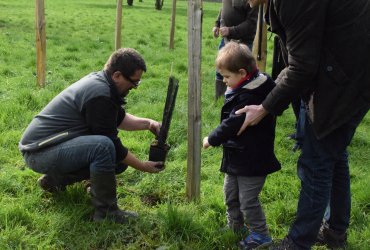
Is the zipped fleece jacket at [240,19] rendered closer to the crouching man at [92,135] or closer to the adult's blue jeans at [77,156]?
the crouching man at [92,135]

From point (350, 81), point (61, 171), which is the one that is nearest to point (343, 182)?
point (350, 81)

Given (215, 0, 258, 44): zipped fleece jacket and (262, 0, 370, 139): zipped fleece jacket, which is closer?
(262, 0, 370, 139): zipped fleece jacket

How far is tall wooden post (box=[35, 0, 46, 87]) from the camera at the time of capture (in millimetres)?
6910

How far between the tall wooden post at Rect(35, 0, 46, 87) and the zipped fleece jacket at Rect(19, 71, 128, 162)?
12.4 feet

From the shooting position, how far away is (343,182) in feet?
10.1

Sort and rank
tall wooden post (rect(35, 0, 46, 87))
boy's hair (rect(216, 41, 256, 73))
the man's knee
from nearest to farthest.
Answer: boy's hair (rect(216, 41, 256, 73))
the man's knee
tall wooden post (rect(35, 0, 46, 87))

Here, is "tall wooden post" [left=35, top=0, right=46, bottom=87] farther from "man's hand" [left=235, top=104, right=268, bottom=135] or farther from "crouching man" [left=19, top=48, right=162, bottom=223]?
"man's hand" [left=235, top=104, right=268, bottom=135]

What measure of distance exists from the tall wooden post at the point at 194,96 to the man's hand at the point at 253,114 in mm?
694

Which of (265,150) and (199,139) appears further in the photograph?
(199,139)

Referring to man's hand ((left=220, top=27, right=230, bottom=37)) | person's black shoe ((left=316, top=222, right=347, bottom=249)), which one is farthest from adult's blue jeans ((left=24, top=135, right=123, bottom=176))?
man's hand ((left=220, top=27, right=230, bottom=37))

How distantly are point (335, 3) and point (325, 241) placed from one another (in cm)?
170

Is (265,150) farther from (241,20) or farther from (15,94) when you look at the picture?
(15,94)

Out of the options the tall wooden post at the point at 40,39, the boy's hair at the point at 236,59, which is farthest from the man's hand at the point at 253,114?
the tall wooden post at the point at 40,39

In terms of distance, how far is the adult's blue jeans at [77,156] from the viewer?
11.0 feet
